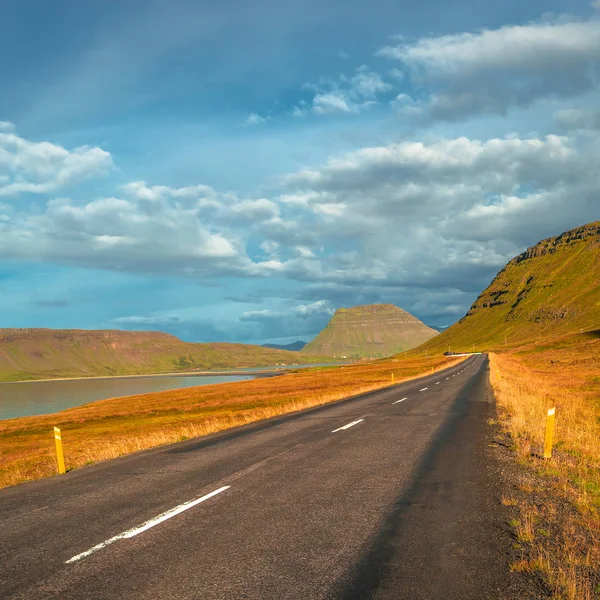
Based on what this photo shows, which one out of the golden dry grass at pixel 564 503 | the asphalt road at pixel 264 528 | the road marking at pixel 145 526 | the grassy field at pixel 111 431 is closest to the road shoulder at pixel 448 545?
the asphalt road at pixel 264 528

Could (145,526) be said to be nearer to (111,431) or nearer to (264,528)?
(264,528)

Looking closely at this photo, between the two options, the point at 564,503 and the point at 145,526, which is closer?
the point at 145,526

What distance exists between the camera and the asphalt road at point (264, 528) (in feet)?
17.3

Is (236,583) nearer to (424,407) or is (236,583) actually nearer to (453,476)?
(453,476)

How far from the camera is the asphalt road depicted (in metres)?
5.29

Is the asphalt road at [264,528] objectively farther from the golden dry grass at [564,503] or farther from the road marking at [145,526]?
the golden dry grass at [564,503]

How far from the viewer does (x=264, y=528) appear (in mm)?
6973

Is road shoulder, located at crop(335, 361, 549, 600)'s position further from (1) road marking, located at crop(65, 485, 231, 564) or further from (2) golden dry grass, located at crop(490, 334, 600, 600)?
(1) road marking, located at crop(65, 485, 231, 564)

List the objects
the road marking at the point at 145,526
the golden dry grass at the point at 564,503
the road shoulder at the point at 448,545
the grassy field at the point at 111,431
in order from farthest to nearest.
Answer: the grassy field at the point at 111,431, the road marking at the point at 145,526, the golden dry grass at the point at 564,503, the road shoulder at the point at 448,545

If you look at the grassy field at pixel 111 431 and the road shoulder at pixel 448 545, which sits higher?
the road shoulder at pixel 448 545

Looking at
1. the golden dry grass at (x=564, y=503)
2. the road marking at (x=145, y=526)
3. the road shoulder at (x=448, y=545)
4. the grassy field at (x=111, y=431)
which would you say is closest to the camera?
the road shoulder at (x=448, y=545)

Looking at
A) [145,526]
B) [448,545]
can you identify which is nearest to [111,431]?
[145,526]

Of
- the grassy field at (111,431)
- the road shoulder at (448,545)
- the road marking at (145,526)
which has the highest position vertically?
the road marking at (145,526)

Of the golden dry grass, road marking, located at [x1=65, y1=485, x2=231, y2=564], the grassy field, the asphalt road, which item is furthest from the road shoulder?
the grassy field
